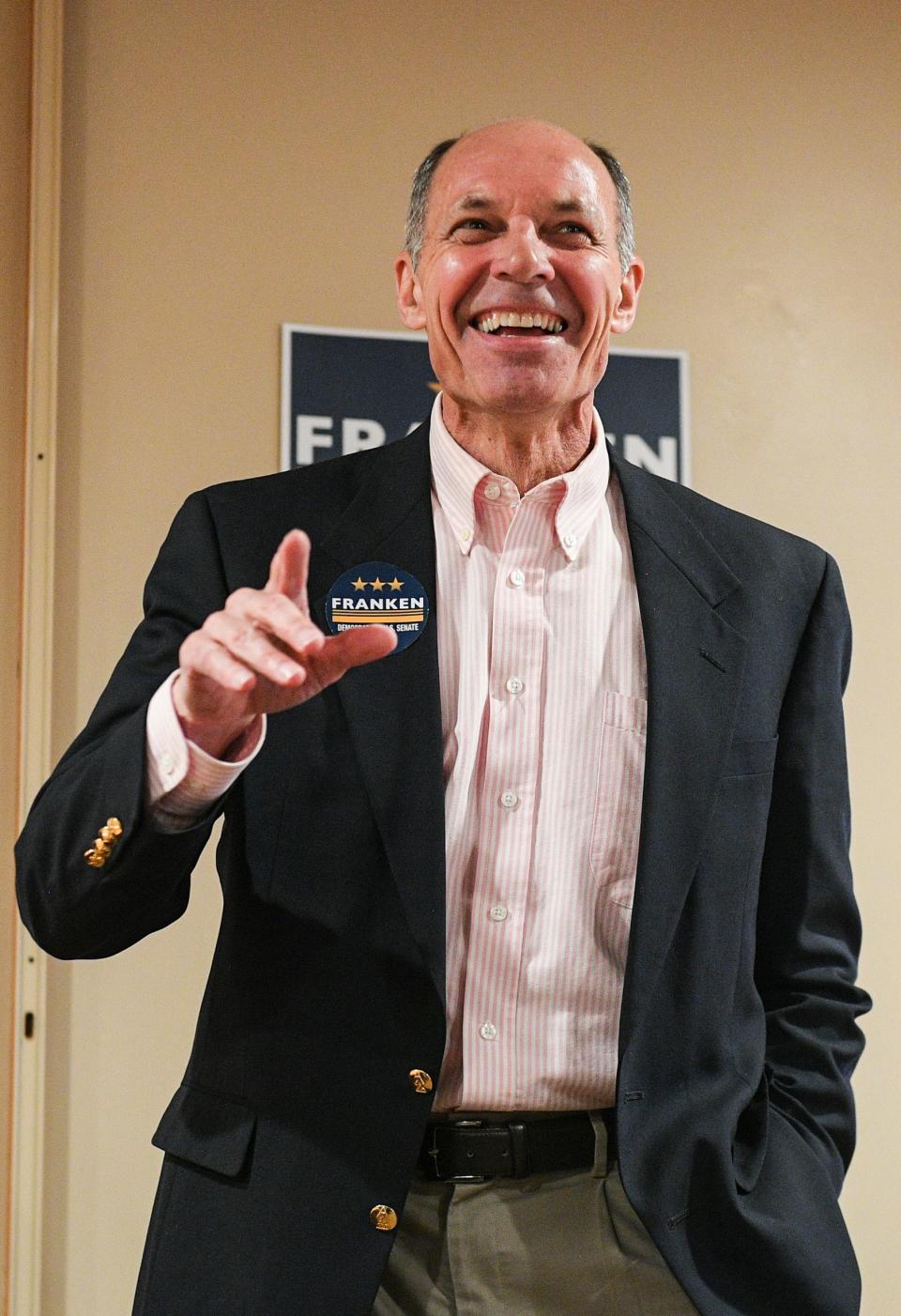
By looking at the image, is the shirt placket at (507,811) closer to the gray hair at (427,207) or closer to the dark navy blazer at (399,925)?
the dark navy blazer at (399,925)

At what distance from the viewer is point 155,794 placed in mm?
1322

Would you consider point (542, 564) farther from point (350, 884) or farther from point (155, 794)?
point (155, 794)

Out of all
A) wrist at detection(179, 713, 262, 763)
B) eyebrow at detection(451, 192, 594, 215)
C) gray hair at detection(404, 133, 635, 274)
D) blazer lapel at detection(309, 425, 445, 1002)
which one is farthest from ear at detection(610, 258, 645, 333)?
wrist at detection(179, 713, 262, 763)

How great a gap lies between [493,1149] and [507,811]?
0.34 metres

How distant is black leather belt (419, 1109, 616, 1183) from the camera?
1.48 meters

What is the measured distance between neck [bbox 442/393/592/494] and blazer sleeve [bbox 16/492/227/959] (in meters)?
0.41

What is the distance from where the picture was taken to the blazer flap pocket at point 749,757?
64.6 inches

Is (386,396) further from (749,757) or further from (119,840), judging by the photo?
(119,840)

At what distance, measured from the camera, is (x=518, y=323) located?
172 centimetres

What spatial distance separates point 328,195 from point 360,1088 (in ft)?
5.85

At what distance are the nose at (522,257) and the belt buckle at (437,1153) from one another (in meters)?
0.95

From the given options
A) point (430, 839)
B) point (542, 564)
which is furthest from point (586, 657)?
point (430, 839)

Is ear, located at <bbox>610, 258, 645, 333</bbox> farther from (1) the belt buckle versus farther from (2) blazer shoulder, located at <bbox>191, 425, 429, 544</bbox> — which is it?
(1) the belt buckle

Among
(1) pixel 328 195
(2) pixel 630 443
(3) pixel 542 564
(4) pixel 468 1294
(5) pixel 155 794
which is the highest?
(1) pixel 328 195
